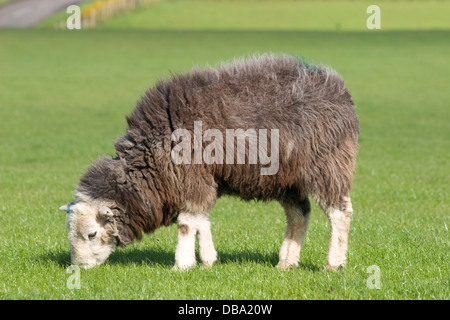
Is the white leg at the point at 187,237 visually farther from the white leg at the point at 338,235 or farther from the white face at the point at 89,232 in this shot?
the white leg at the point at 338,235

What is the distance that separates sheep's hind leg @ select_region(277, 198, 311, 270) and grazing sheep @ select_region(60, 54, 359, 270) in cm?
9

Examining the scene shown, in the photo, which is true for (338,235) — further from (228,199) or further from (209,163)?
(228,199)

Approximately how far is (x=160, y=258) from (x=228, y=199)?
4.04 meters

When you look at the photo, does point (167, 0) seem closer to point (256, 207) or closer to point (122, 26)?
point (122, 26)

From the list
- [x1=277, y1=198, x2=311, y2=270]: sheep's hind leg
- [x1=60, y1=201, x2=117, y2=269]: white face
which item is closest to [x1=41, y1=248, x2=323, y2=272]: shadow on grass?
[x1=277, y1=198, x2=311, y2=270]: sheep's hind leg

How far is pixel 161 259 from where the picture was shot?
7.52 meters

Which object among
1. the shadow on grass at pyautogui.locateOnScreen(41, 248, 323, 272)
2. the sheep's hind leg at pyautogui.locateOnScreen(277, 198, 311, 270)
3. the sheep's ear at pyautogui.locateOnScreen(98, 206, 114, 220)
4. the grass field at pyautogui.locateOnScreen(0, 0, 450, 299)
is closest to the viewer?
the grass field at pyautogui.locateOnScreen(0, 0, 450, 299)

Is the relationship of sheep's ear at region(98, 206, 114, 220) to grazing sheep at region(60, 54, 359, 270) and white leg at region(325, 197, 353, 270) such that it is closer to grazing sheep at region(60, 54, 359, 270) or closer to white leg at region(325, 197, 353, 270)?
grazing sheep at region(60, 54, 359, 270)

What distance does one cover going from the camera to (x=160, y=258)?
298 inches

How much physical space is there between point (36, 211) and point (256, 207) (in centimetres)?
311

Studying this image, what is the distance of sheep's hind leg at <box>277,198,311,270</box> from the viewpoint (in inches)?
280

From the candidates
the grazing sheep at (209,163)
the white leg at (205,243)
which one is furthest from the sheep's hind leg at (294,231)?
the white leg at (205,243)

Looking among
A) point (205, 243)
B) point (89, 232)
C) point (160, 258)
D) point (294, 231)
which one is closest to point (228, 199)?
point (160, 258)

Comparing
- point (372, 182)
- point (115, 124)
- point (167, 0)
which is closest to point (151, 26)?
point (167, 0)
